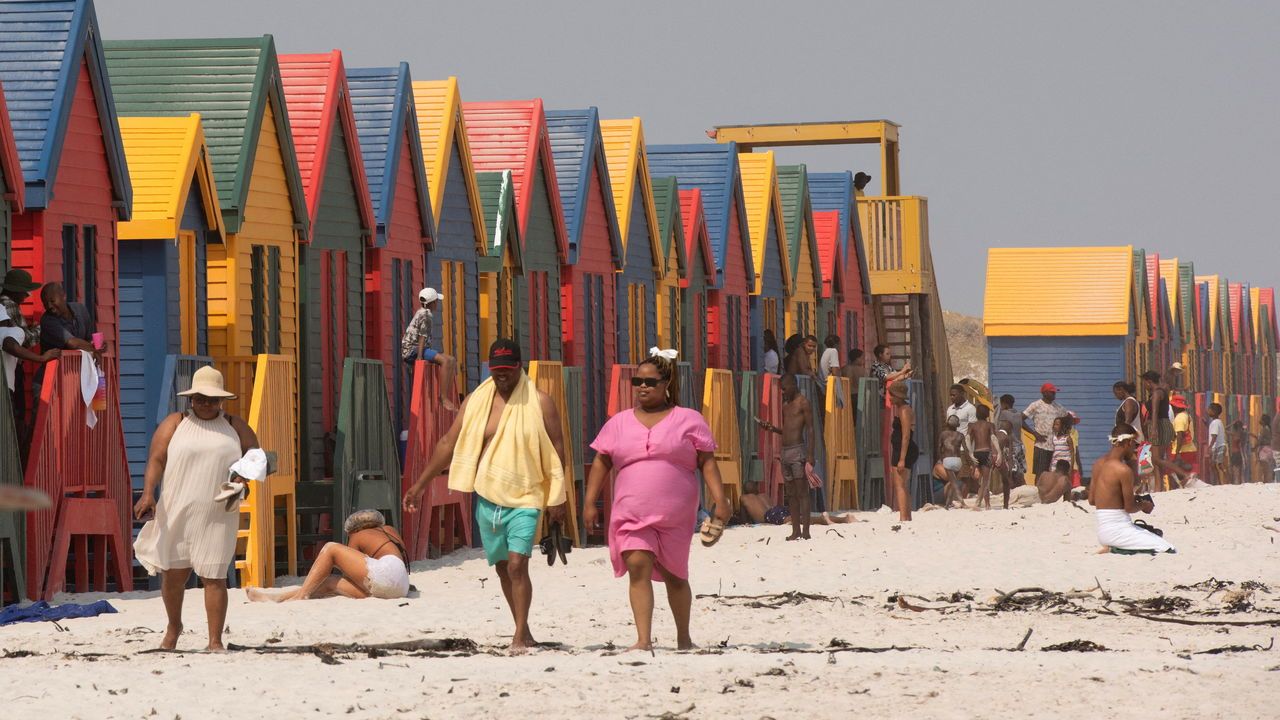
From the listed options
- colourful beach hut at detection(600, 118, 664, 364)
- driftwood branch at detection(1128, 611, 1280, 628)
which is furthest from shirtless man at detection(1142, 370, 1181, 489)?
driftwood branch at detection(1128, 611, 1280, 628)

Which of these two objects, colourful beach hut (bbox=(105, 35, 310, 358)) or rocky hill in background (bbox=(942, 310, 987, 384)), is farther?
rocky hill in background (bbox=(942, 310, 987, 384))

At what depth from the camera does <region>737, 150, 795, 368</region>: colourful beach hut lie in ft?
102

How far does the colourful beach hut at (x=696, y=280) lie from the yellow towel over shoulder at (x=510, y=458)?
1719 cm

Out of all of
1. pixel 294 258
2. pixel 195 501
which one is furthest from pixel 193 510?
pixel 294 258

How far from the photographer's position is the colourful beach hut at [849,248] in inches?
1396

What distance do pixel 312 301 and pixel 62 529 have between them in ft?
16.1

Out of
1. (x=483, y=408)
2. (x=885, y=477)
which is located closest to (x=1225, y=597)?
(x=483, y=408)

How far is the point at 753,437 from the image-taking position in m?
27.2

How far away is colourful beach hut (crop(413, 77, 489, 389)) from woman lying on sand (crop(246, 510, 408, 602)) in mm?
6594

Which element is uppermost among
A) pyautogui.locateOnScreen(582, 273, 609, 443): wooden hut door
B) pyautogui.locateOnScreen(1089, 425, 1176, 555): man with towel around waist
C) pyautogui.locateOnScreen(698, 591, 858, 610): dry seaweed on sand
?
pyautogui.locateOnScreen(582, 273, 609, 443): wooden hut door

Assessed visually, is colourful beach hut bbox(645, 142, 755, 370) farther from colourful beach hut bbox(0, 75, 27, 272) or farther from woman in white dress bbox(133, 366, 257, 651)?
woman in white dress bbox(133, 366, 257, 651)

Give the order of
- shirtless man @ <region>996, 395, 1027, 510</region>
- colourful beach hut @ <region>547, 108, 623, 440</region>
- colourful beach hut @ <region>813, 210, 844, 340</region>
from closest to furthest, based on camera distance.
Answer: colourful beach hut @ <region>547, 108, 623, 440</region> → shirtless man @ <region>996, 395, 1027, 510</region> → colourful beach hut @ <region>813, 210, 844, 340</region>

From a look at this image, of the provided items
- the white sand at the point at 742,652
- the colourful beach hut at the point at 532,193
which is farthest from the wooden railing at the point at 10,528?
the colourful beach hut at the point at 532,193

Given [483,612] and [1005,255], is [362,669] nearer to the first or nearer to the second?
[483,612]
